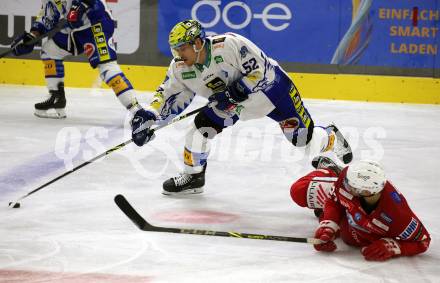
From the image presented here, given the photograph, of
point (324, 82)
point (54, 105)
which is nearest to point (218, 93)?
point (54, 105)

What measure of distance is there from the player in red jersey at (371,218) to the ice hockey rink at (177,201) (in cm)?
5

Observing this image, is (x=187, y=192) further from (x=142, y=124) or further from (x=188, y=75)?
(x=188, y=75)

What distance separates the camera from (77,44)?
6.62 m

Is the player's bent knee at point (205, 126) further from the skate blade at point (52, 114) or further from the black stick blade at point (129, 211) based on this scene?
the skate blade at point (52, 114)

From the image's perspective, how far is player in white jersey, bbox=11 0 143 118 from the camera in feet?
20.8

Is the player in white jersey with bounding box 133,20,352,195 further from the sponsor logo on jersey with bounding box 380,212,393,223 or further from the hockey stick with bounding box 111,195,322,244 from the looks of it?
the sponsor logo on jersey with bounding box 380,212,393,223

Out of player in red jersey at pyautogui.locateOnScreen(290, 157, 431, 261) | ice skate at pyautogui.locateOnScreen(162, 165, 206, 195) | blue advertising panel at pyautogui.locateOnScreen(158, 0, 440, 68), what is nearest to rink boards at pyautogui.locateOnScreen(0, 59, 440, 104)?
blue advertising panel at pyautogui.locateOnScreen(158, 0, 440, 68)

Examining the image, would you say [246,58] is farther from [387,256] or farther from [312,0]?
[312,0]

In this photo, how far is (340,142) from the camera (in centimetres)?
506

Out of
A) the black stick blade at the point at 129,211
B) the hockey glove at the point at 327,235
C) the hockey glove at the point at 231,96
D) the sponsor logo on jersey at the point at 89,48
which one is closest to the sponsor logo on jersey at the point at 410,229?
the hockey glove at the point at 327,235

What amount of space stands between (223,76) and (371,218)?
125cm

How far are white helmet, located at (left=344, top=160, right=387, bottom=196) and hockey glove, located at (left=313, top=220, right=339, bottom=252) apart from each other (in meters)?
0.20

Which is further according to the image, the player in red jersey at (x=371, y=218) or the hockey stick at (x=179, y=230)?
the hockey stick at (x=179, y=230)

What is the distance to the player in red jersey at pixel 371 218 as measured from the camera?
129 inches
